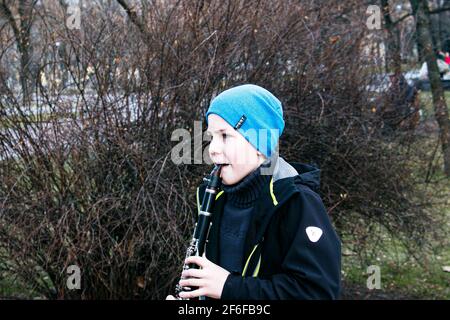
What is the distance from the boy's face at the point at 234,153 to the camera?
2.14 metres

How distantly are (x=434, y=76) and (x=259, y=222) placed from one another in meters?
6.49

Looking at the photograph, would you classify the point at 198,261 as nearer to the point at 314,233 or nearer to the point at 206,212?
the point at 206,212

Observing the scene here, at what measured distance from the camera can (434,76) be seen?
7.99 metres

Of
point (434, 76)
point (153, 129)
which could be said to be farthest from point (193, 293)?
point (434, 76)

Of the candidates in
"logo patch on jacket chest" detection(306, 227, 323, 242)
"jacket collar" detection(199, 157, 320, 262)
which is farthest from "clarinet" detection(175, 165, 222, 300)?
"logo patch on jacket chest" detection(306, 227, 323, 242)

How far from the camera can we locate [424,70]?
8.98 meters

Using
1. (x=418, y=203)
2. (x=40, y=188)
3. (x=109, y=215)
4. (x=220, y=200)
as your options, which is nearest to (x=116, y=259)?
(x=109, y=215)

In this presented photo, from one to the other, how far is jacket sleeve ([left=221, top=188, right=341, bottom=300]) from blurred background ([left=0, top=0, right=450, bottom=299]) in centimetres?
212

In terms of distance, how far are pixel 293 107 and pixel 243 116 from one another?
2960 millimetres

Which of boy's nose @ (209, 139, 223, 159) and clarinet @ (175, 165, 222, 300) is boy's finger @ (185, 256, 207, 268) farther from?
boy's nose @ (209, 139, 223, 159)

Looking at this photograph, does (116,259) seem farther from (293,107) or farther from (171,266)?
(293,107)

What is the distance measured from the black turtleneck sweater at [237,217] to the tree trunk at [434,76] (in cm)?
462

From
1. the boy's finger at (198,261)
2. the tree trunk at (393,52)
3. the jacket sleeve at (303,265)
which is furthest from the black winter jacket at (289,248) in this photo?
the tree trunk at (393,52)

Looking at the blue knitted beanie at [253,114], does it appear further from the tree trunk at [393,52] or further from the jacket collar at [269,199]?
the tree trunk at [393,52]
